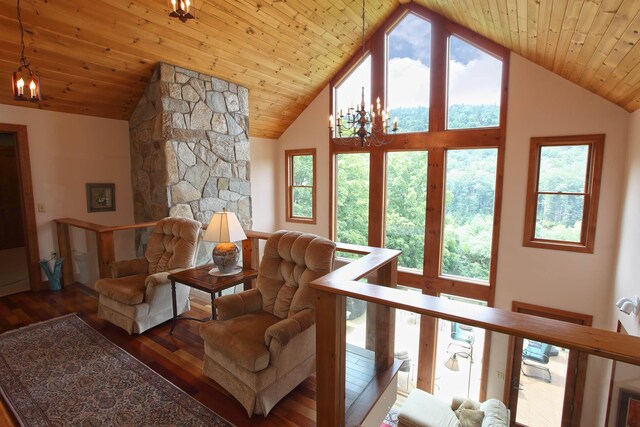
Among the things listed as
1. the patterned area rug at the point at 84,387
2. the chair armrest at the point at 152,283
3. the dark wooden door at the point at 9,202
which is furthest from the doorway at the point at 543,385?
→ the dark wooden door at the point at 9,202

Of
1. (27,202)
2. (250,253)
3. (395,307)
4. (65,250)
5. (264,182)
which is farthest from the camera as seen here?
(264,182)

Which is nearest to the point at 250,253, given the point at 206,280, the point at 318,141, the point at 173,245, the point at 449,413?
the point at 206,280

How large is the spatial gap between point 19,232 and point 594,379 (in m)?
9.65

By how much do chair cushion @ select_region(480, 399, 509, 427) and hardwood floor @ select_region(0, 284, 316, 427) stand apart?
1084mm

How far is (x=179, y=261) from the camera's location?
3455mm

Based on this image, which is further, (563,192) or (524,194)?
(524,194)

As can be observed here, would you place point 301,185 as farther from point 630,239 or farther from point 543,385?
point 543,385

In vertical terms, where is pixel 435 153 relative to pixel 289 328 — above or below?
above

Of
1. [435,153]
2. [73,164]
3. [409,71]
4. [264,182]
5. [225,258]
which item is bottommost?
[225,258]

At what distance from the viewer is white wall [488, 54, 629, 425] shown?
4.07m

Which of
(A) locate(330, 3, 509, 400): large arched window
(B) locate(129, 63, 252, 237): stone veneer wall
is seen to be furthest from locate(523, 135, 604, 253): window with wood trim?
(B) locate(129, 63, 252, 237): stone veneer wall

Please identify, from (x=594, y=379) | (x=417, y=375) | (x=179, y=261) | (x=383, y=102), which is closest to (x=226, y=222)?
(x=179, y=261)

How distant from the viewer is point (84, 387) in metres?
2.43

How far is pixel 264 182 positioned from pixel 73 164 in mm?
3199
